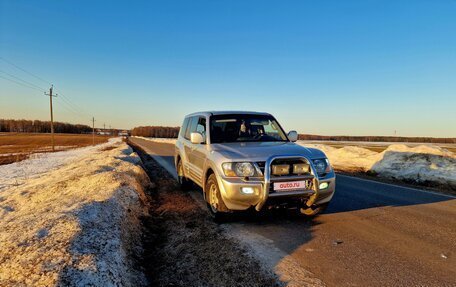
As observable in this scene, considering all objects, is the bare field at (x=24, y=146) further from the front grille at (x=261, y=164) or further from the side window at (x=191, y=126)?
the front grille at (x=261, y=164)

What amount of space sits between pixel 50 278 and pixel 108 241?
111cm

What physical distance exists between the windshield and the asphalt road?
5.67ft

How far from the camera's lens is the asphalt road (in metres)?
3.39

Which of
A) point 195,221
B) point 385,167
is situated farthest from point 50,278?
point 385,167

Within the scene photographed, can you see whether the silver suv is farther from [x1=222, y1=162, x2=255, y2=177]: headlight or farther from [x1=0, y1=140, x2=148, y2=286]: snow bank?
[x1=0, y1=140, x2=148, y2=286]: snow bank

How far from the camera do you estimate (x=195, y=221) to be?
5.53 m

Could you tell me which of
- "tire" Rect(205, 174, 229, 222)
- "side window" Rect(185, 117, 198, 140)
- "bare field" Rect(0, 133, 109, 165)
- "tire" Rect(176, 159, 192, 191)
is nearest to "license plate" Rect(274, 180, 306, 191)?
"tire" Rect(205, 174, 229, 222)

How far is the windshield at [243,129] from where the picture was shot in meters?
6.27

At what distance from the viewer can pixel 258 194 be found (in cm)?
461

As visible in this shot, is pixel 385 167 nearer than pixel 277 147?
→ No

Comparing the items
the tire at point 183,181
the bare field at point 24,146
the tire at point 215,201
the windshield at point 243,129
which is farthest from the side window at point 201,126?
the bare field at point 24,146

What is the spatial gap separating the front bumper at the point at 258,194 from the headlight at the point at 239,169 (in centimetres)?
10

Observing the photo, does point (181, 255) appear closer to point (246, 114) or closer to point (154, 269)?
point (154, 269)

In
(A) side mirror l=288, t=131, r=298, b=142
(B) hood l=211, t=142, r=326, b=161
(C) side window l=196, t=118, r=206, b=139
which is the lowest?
(B) hood l=211, t=142, r=326, b=161
